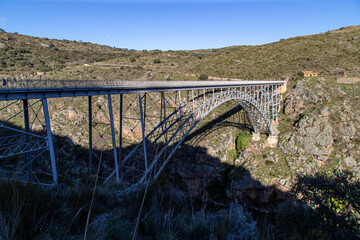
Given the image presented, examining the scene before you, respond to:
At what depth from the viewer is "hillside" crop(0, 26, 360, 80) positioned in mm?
37781

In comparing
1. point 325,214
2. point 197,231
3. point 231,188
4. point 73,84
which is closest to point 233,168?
point 231,188

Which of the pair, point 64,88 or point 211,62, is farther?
point 211,62

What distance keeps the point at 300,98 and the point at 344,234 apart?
88.6 feet

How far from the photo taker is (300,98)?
96.8 ft

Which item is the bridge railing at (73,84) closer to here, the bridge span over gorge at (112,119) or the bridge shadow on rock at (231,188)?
the bridge span over gorge at (112,119)

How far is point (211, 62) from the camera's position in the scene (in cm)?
5488

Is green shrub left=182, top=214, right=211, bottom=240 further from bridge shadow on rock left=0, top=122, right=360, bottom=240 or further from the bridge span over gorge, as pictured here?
bridge shadow on rock left=0, top=122, right=360, bottom=240

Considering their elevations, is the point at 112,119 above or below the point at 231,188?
above

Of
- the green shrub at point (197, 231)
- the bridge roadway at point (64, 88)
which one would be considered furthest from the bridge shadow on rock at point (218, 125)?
the green shrub at point (197, 231)

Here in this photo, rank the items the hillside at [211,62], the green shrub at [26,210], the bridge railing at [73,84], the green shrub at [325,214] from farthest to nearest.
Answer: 1. the hillside at [211,62]
2. the bridge railing at [73,84]
3. the green shrub at [325,214]
4. the green shrub at [26,210]

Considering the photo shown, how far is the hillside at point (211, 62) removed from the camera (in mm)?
37781

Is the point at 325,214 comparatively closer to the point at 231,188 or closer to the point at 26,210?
the point at 26,210

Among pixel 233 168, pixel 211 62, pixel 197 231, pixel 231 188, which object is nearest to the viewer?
pixel 197 231

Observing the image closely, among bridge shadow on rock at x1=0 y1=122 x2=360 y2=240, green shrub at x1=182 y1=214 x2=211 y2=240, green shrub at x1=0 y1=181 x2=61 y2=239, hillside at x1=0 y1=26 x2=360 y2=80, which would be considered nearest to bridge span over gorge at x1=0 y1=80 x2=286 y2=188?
green shrub at x1=0 y1=181 x2=61 y2=239
